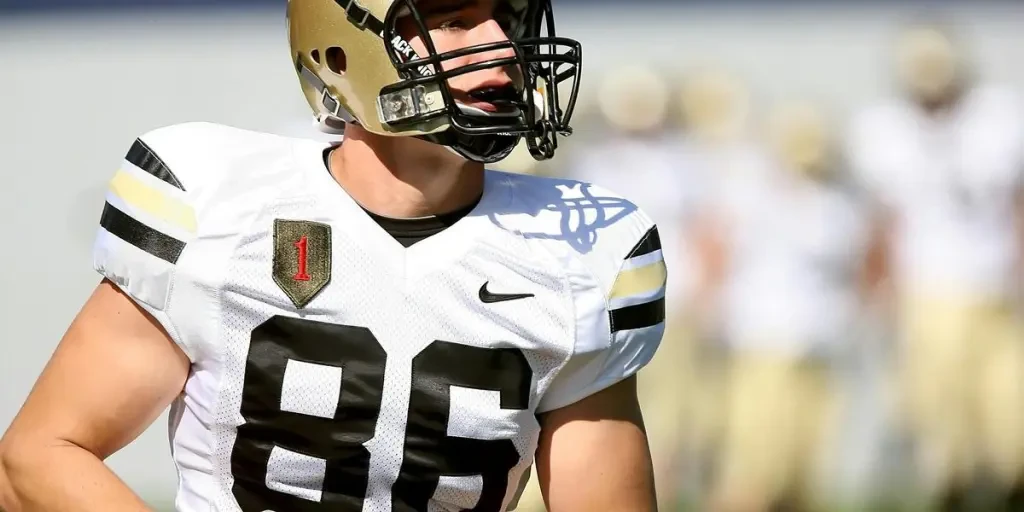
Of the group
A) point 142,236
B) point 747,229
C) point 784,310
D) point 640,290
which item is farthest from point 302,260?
point 747,229

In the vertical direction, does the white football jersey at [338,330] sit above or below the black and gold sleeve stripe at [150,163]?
below

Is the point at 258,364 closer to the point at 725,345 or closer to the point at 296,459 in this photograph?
the point at 296,459

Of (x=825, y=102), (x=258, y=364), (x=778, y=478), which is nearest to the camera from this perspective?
(x=258, y=364)

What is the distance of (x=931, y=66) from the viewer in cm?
534

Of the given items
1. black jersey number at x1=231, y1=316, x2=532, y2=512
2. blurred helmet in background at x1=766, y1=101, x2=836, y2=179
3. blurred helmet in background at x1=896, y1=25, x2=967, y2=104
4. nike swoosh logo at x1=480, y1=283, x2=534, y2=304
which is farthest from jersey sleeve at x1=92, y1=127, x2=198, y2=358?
blurred helmet in background at x1=896, y1=25, x2=967, y2=104

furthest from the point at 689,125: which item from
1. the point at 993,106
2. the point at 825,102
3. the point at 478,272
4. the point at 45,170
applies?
the point at 478,272

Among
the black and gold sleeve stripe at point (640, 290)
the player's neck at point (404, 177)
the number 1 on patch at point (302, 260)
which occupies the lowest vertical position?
the black and gold sleeve stripe at point (640, 290)

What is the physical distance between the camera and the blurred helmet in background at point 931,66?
532 cm

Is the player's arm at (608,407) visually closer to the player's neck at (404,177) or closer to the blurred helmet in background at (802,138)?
the player's neck at (404,177)

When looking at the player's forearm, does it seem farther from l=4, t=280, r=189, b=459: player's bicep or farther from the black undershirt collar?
the black undershirt collar

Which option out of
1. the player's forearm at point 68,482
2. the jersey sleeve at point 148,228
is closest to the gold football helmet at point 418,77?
the jersey sleeve at point 148,228

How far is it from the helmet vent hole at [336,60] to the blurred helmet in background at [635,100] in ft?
10.9

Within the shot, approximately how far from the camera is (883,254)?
17.7 ft

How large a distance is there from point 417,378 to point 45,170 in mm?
3690
